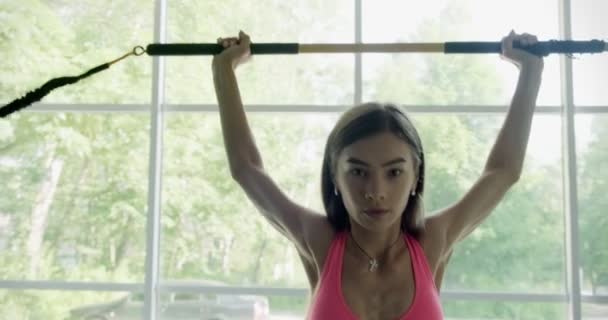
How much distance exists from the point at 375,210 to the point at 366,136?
137 millimetres

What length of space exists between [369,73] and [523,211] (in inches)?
53.3

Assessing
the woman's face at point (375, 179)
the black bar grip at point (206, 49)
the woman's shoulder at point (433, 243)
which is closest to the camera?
the woman's face at point (375, 179)

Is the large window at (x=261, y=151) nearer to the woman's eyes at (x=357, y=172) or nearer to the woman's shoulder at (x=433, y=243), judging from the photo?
the woman's shoulder at (x=433, y=243)

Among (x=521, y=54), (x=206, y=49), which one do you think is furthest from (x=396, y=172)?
(x=206, y=49)

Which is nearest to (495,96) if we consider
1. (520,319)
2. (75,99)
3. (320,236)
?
(520,319)

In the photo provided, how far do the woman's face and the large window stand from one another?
2.79m

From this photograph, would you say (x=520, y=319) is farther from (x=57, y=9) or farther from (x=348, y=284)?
(x=57, y=9)

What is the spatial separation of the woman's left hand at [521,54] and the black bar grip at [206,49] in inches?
21.7

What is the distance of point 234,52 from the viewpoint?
1508 millimetres

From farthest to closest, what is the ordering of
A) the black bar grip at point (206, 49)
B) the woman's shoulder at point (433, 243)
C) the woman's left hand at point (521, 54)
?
the black bar grip at point (206, 49) < the woman's left hand at point (521, 54) < the woman's shoulder at point (433, 243)

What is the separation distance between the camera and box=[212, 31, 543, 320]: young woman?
112 cm

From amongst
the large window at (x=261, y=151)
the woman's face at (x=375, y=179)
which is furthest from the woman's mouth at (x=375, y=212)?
the large window at (x=261, y=151)

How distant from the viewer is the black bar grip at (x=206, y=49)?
1.58 m

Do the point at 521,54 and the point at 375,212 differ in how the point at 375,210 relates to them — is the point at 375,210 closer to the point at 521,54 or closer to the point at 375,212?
the point at 375,212
